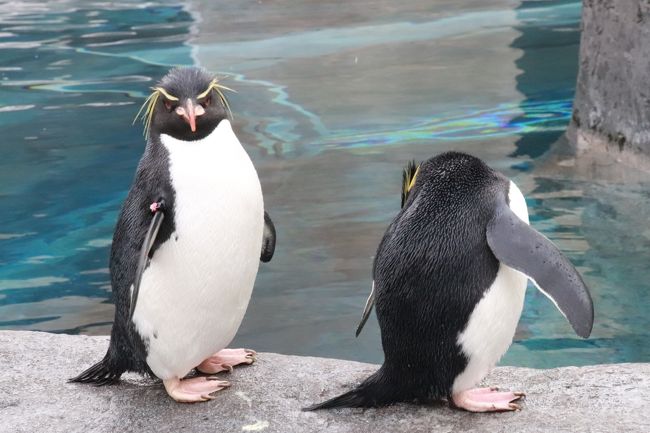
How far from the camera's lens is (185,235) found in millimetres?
2566

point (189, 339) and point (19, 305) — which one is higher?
point (189, 339)

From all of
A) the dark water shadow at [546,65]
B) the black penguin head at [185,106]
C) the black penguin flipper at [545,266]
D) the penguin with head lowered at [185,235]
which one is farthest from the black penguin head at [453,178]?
the dark water shadow at [546,65]

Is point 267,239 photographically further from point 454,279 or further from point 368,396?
point 454,279

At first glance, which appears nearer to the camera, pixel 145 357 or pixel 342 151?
pixel 145 357

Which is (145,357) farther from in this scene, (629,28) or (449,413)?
(629,28)

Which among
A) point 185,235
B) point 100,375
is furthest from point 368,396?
point 100,375

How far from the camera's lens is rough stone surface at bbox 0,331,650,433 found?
250 cm

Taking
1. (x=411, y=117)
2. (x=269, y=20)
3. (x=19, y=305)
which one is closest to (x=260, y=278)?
(x=19, y=305)

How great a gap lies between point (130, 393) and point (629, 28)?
369 centimetres

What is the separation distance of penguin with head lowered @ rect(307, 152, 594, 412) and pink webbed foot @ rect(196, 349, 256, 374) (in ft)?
1.56

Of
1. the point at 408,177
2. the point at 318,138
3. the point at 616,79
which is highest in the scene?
the point at 408,177

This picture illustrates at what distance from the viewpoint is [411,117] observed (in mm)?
7457

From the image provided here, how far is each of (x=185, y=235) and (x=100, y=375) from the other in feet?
1.73

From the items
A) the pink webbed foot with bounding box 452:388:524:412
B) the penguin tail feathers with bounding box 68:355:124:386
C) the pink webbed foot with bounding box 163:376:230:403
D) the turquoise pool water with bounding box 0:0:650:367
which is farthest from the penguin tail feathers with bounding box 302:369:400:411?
the turquoise pool water with bounding box 0:0:650:367
